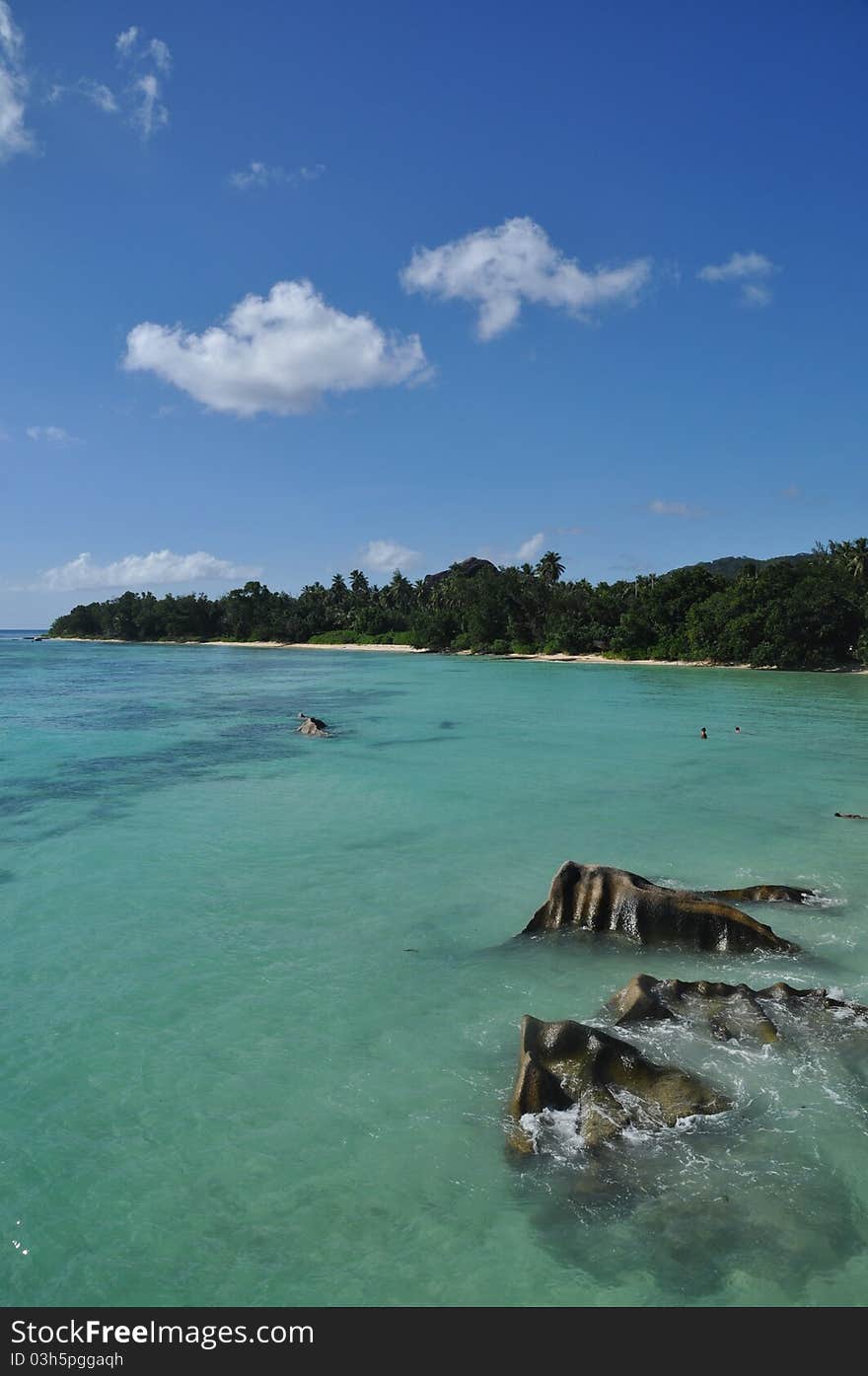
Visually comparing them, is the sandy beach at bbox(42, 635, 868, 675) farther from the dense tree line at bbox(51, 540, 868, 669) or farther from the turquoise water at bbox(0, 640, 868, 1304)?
the turquoise water at bbox(0, 640, 868, 1304)

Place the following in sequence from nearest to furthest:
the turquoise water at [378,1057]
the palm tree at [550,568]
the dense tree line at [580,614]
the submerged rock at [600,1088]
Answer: the turquoise water at [378,1057] < the submerged rock at [600,1088] < the dense tree line at [580,614] < the palm tree at [550,568]

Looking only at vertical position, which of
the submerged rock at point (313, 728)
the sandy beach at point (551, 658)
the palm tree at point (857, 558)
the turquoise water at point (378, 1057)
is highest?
the palm tree at point (857, 558)

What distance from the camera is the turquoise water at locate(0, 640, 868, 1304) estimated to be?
224 inches

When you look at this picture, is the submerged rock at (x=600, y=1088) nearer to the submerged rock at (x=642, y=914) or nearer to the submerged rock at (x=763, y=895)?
the submerged rock at (x=642, y=914)

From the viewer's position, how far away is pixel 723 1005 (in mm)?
8875

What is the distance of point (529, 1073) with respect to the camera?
23.9ft

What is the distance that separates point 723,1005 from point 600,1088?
97.3 inches

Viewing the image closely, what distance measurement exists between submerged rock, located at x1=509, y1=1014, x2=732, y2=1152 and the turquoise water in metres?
0.24

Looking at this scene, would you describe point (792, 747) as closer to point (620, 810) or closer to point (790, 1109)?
point (620, 810)

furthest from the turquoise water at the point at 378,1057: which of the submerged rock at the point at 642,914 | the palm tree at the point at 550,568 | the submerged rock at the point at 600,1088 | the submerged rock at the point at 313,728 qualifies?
the palm tree at the point at 550,568

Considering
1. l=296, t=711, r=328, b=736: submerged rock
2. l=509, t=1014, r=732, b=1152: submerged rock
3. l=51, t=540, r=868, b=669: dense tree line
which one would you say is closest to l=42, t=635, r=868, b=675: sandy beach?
l=51, t=540, r=868, b=669: dense tree line

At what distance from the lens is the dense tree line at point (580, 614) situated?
75081 mm

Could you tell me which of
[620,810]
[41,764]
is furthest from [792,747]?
[41,764]

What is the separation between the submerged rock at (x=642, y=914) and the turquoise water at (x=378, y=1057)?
411 millimetres
